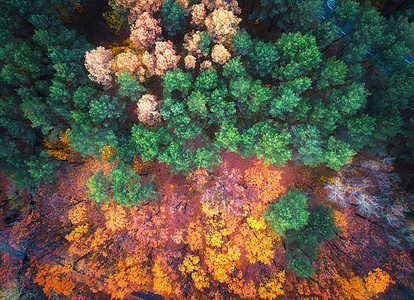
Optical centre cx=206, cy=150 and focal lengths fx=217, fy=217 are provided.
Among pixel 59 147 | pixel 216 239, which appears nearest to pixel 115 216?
pixel 59 147

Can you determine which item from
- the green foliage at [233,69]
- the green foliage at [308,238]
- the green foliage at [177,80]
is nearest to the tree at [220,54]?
the green foliage at [233,69]

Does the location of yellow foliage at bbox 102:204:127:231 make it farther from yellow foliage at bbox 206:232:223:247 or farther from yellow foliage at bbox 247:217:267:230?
yellow foliage at bbox 247:217:267:230

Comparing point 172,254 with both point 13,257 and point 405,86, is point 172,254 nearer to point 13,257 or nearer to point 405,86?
point 13,257

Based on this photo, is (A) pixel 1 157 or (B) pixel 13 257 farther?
(B) pixel 13 257

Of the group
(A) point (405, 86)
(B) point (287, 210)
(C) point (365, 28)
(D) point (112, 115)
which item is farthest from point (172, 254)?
(C) point (365, 28)

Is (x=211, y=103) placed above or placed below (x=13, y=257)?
above

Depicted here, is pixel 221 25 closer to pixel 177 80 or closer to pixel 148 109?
pixel 177 80
